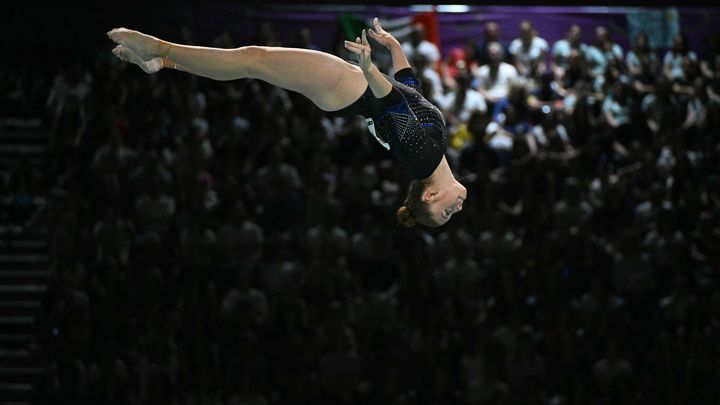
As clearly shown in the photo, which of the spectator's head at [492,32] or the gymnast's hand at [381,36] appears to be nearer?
the gymnast's hand at [381,36]

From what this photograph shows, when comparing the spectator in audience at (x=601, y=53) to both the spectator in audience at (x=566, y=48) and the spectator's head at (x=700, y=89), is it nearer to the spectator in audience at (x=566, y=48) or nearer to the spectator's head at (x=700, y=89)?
the spectator in audience at (x=566, y=48)

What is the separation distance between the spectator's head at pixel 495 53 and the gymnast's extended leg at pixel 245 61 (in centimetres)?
633

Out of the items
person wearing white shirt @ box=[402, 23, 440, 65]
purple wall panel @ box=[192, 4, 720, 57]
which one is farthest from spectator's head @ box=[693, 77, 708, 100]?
person wearing white shirt @ box=[402, 23, 440, 65]

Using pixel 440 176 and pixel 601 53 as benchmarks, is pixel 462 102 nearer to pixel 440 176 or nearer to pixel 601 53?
pixel 601 53

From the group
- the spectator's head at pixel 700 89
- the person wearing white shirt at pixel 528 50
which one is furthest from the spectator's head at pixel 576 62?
the spectator's head at pixel 700 89

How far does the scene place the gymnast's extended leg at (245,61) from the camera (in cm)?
532

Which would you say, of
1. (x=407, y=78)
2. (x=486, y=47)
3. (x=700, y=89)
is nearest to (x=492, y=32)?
(x=486, y=47)

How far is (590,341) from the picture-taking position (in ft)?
32.8

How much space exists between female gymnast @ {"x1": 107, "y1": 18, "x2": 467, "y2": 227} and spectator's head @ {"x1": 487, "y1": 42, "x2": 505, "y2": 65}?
579 centimetres

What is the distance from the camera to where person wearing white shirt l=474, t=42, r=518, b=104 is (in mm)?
11484

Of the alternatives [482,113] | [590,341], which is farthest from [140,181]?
[590,341]

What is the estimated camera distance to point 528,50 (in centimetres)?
1191

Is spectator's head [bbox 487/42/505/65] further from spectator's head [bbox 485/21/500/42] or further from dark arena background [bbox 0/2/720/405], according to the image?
dark arena background [bbox 0/2/720/405]

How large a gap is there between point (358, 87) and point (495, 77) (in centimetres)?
622
